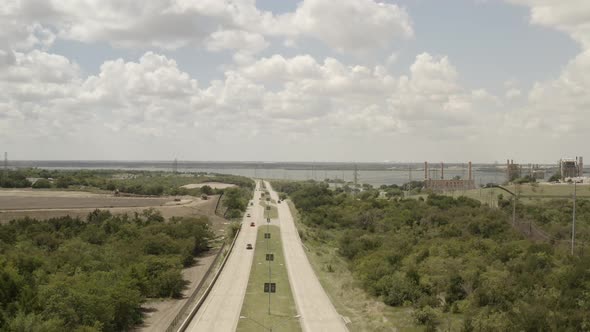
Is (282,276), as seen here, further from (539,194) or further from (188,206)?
(539,194)

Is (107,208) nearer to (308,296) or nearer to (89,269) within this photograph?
(89,269)

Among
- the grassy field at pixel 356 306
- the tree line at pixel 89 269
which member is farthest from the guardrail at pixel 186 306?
the grassy field at pixel 356 306

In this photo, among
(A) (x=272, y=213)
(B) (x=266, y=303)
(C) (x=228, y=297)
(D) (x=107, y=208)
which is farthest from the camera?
(A) (x=272, y=213)

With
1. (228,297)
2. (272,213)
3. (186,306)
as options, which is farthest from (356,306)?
(272,213)

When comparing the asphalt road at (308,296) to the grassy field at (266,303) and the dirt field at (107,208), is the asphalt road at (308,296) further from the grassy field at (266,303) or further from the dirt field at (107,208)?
the dirt field at (107,208)

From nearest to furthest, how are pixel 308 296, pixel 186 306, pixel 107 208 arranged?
1. pixel 186 306
2. pixel 308 296
3. pixel 107 208

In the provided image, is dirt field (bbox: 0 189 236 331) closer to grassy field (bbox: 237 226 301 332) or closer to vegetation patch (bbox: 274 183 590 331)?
grassy field (bbox: 237 226 301 332)

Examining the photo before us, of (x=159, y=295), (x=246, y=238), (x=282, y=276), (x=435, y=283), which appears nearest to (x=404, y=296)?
(x=435, y=283)
